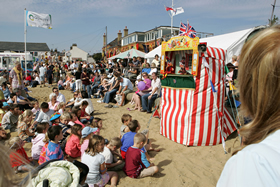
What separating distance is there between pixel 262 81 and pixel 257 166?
293 millimetres

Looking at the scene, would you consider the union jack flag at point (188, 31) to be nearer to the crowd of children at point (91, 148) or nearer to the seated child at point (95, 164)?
the crowd of children at point (91, 148)

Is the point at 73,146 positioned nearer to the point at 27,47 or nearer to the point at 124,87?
the point at 124,87

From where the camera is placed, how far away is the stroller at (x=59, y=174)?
78.1 inches

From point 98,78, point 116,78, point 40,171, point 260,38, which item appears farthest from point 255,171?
point 98,78

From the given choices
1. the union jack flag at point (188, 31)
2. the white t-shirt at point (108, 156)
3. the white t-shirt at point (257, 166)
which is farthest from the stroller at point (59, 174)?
the union jack flag at point (188, 31)

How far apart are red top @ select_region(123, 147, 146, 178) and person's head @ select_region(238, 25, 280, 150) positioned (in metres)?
3.01

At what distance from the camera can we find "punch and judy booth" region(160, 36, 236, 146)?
459cm

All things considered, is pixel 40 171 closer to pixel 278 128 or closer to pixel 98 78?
pixel 278 128

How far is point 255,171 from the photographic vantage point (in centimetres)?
59

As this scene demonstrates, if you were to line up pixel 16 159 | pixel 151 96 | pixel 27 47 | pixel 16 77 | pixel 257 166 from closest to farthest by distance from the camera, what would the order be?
pixel 257 166 → pixel 16 159 → pixel 151 96 → pixel 16 77 → pixel 27 47

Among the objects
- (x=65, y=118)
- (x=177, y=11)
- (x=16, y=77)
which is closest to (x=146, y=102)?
(x=65, y=118)

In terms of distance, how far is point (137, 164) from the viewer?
364cm

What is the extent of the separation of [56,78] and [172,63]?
14453 millimetres

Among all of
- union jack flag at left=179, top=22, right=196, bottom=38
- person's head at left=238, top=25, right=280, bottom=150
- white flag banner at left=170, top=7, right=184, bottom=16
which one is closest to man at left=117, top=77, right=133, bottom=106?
union jack flag at left=179, top=22, right=196, bottom=38
